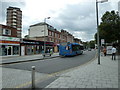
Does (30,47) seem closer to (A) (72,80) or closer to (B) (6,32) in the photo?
(B) (6,32)

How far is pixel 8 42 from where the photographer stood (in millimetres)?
26125

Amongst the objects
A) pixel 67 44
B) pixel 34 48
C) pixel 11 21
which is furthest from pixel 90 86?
pixel 11 21

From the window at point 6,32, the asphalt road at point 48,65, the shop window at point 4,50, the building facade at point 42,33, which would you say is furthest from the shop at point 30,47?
the asphalt road at point 48,65

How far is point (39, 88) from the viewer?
478cm

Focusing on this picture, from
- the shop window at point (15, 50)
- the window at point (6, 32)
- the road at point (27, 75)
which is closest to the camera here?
the road at point (27, 75)

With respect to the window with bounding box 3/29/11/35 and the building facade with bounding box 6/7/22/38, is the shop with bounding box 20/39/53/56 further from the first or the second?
the building facade with bounding box 6/7/22/38

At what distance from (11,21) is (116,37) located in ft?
230

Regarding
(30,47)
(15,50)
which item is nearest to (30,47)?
(30,47)

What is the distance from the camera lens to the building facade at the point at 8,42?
24.9 metres

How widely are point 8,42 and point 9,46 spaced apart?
1.05 m

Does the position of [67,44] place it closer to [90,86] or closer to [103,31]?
[103,31]

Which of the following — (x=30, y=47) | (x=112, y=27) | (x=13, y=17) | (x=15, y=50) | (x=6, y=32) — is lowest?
(x=15, y=50)

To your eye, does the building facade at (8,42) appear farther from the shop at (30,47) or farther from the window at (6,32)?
the shop at (30,47)

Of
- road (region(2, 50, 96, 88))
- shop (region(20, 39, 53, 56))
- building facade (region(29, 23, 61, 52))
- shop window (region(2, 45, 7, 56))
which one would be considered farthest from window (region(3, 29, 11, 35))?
building facade (region(29, 23, 61, 52))
